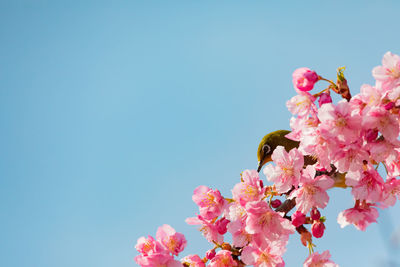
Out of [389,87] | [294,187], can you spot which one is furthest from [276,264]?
[389,87]

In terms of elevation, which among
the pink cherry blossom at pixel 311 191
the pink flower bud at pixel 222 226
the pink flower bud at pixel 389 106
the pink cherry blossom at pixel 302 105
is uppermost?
the pink cherry blossom at pixel 302 105

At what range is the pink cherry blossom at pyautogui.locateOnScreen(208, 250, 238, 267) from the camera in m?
3.46

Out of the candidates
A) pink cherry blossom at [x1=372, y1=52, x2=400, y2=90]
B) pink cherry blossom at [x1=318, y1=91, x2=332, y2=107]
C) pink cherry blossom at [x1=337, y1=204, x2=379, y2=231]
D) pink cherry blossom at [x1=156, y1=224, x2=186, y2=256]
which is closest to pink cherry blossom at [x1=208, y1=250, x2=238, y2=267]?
pink cherry blossom at [x1=156, y1=224, x2=186, y2=256]

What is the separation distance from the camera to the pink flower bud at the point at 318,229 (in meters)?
3.29

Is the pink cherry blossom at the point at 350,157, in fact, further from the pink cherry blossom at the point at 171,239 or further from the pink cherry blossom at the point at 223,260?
the pink cherry blossom at the point at 171,239

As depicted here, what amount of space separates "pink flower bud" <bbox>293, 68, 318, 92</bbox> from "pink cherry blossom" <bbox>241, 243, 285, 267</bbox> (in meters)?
1.29

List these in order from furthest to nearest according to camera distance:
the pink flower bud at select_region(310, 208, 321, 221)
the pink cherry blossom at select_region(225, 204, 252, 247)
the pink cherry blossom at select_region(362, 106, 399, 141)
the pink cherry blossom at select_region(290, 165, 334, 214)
Result: the pink cherry blossom at select_region(225, 204, 252, 247)
the pink flower bud at select_region(310, 208, 321, 221)
the pink cherry blossom at select_region(290, 165, 334, 214)
the pink cherry blossom at select_region(362, 106, 399, 141)

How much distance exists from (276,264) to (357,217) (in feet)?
2.42

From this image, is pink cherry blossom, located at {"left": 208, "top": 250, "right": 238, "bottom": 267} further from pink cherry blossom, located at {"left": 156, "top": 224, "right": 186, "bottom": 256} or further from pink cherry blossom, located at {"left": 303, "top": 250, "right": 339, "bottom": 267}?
pink cherry blossom, located at {"left": 303, "top": 250, "right": 339, "bottom": 267}

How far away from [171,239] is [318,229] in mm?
1199

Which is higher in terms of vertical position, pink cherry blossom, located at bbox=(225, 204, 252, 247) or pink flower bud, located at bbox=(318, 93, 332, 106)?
pink flower bud, located at bbox=(318, 93, 332, 106)

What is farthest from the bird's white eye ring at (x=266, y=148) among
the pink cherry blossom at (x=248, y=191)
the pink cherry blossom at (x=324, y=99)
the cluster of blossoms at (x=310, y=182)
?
the pink cherry blossom at (x=324, y=99)

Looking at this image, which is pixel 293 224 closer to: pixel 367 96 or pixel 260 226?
pixel 260 226

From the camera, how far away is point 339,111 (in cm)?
294
